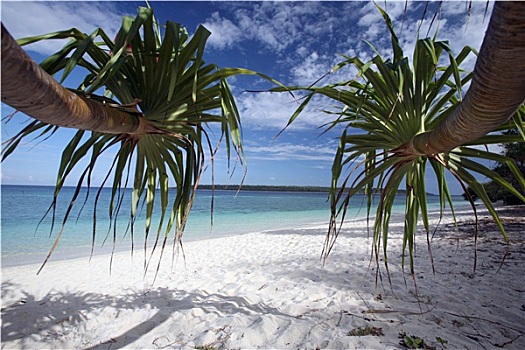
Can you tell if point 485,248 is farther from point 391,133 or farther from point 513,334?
point 391,133

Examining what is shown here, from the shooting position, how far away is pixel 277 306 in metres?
2.61

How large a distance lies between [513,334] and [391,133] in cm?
172

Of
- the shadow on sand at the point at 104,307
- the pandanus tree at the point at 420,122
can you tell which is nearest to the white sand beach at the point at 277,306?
the shadow on sand at the point at 104,307

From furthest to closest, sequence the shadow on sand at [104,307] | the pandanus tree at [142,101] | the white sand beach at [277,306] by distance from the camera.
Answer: the shadow on sand at [104,307] → the white sand beach at [277,306] → the pandanus tree at [142,101]

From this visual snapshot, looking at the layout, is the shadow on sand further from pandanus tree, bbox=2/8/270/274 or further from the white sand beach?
pandanus tree, bbox=2/8/270/274

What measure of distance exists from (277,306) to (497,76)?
96.0 inches

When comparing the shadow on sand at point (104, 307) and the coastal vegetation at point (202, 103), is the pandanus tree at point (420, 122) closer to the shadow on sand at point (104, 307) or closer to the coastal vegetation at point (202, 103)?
the coastal vegetation at point (202, 103)

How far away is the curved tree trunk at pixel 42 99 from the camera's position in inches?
25.9

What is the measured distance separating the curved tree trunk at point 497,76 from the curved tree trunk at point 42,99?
3.50ft

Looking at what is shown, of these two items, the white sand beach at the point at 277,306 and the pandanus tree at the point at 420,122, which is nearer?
the pandanus tree at the point at 420,122

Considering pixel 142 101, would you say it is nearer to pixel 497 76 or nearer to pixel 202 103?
pixel 202 103

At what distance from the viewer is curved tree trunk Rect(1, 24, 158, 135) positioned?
2.16ft

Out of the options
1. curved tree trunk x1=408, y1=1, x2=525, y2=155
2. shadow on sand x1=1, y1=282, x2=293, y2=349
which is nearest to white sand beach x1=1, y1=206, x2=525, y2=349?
shadow on sand x1=1, y1=282, x2=293, y2=349

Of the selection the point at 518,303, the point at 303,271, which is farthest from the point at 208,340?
the point at 518,303
